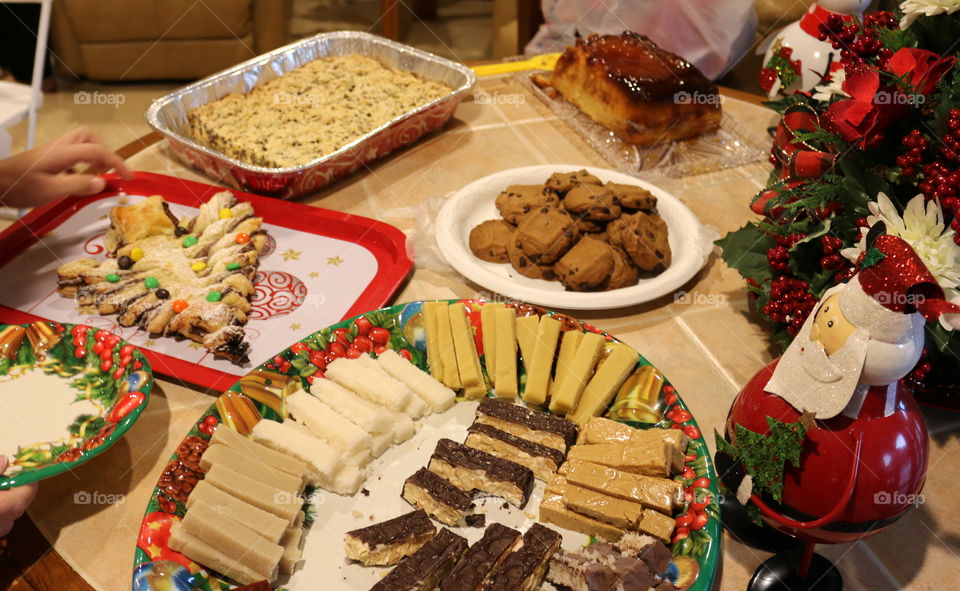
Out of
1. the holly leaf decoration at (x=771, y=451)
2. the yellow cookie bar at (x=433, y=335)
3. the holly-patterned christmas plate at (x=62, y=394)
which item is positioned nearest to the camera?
the holly leaf decoration at (x=771, y=451)

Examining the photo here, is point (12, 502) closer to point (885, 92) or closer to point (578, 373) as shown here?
point (578, 373)

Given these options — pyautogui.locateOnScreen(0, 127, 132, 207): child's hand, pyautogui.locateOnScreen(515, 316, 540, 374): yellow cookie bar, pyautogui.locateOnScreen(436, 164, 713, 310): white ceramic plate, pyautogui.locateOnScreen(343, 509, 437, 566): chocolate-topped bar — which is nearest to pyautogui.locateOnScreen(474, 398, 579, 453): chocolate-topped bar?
pyautogui.locateOnScreen(515, 316, 540, 374): yellow cookie bar

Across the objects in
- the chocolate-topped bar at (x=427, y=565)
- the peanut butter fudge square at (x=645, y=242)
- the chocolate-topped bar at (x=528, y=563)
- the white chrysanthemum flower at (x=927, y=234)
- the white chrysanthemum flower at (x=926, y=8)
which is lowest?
the chocolate-topped bar at (x=427, y=565)

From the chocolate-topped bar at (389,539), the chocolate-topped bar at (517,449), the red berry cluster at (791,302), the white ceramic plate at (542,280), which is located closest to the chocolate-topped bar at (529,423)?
the chocolate-topped bar at (517,449)

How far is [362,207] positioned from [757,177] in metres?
1.09

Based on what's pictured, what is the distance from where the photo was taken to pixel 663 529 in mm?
1103

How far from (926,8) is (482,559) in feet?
3.55

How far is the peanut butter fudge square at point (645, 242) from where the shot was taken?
5.45 feet

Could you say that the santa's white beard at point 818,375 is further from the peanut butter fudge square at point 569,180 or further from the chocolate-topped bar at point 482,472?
the peanut butter fudge square at point 569,180

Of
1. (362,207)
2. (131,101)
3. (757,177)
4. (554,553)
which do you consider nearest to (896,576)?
(554,553)

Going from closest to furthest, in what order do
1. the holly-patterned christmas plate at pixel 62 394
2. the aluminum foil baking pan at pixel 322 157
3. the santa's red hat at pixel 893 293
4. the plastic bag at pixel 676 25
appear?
the santa's red hat at pixel 893 293
the holly-patterned christmas plate at pixel 62 394
the aluminum foil baking pan at pixel 322 157
the plastic bag at pixel 676 25

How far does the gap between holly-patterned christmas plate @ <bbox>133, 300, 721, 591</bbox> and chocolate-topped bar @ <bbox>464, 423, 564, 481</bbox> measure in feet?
0.11

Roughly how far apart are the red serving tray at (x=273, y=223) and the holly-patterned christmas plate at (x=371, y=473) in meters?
0.17

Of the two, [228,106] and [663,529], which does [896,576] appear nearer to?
[663,529]
